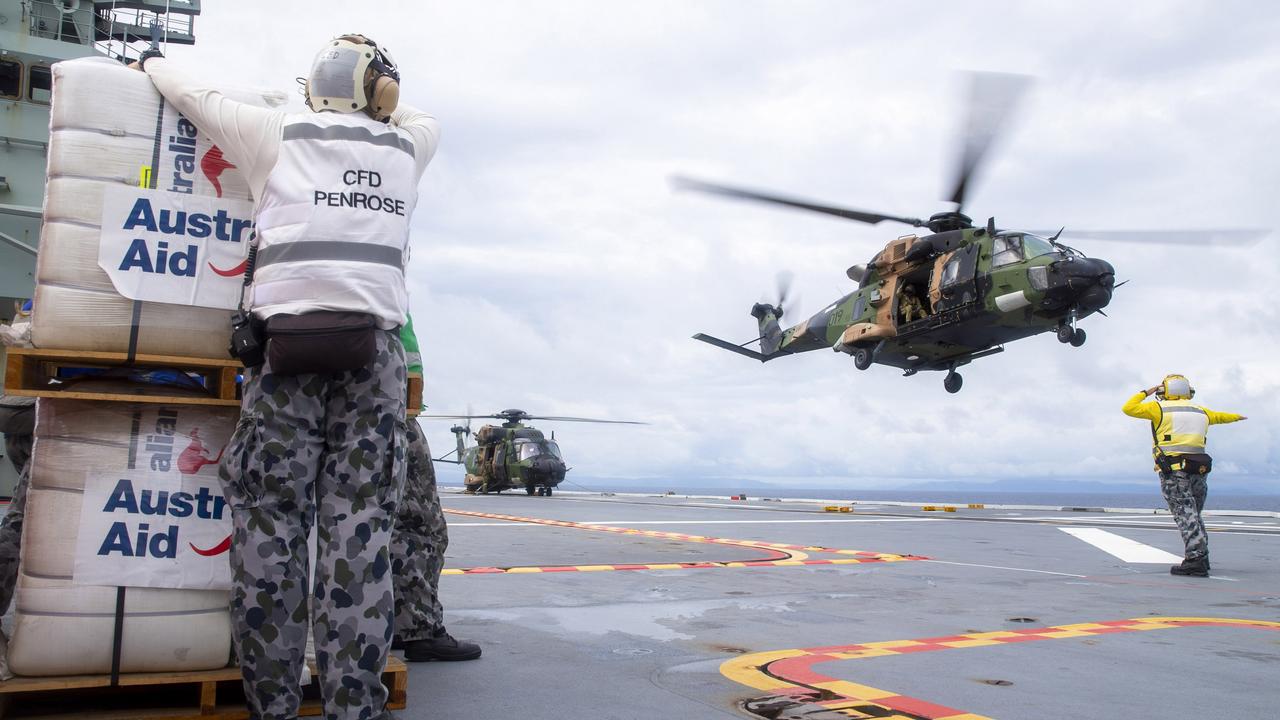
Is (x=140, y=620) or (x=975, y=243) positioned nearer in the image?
(x=140, y=620)

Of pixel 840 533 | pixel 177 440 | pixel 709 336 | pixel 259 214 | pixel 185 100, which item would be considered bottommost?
pixel 840 533

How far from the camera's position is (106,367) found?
275cm

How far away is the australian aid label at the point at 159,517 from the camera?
259cm

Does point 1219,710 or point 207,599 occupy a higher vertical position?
point 207,599

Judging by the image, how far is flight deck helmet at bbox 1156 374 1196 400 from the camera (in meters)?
8.19

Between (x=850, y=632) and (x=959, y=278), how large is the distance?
43.7 feet

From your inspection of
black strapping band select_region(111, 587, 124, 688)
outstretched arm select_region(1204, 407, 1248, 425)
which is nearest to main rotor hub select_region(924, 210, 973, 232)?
outstretched arm select_region(1204, 407, 1248, 425)

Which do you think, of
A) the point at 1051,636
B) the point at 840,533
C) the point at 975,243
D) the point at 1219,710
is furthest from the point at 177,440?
the point at 975,243

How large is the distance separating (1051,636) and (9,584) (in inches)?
177

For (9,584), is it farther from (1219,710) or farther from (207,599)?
(1219,710)

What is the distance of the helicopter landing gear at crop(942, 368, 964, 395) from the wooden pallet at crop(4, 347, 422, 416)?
18773mm

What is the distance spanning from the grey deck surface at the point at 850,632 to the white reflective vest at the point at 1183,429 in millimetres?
1083

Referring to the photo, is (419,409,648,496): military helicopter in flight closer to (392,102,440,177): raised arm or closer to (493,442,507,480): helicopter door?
(493,442,507,480): helicopter door

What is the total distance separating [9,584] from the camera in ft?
11.9
